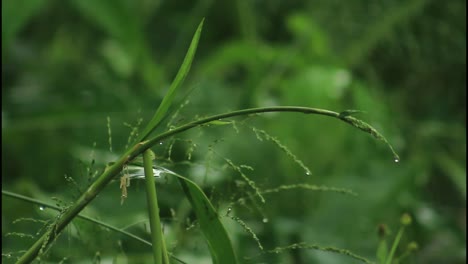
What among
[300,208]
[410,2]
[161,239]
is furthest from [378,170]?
[161,239]

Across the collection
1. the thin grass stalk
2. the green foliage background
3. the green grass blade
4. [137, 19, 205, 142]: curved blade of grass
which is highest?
the green foliage background

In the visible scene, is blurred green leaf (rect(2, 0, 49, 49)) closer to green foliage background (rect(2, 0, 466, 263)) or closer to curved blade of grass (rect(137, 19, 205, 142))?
green foliage background (rect(2, 0, 466, 263))

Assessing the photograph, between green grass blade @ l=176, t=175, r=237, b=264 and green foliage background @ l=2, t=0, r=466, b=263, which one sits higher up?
green foliage background @ l=2, t=0, r=466, b=263

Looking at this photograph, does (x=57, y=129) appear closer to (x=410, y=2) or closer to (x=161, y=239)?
(x=410, y=2)

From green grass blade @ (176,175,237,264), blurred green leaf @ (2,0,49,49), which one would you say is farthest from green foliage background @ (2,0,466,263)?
green grass blade @ (176,175,237,264)

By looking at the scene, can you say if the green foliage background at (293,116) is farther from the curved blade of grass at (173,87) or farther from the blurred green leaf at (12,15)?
the curved blade of grass at (173,87)

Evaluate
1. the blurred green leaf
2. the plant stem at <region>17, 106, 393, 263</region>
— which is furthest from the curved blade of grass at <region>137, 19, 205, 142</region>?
the blurred green leaf

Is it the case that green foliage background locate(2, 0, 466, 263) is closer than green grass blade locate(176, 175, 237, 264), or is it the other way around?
green grass blade locate(176, 175, 237, 264)
